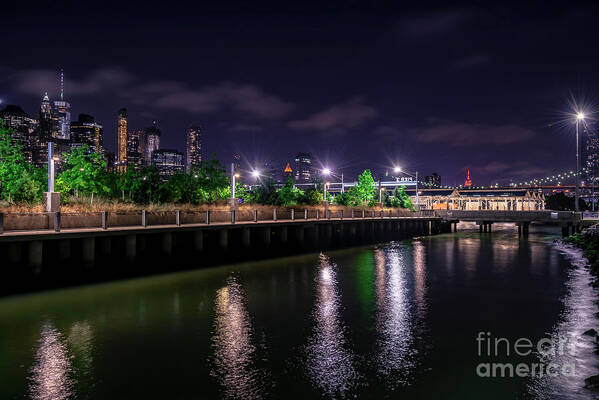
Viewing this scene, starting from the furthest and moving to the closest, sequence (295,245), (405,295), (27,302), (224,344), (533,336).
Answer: (295,245) → (405,295) → (27,302) → (533,336) → (224,344)

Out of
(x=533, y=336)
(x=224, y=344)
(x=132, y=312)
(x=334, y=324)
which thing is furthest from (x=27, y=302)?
(x=533, y=336)

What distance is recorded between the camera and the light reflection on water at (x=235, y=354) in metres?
10.8

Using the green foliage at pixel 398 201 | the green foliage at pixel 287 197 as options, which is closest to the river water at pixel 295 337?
the green foliage at pixel 287 197

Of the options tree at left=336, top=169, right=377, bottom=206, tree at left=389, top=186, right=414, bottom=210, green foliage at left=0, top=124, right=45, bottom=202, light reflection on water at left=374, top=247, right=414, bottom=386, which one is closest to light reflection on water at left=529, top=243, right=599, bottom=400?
light reflection on water at left=374, top=247, right=414, bottom=386

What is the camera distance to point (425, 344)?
14.3m

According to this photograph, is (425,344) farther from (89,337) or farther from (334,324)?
(89,337)

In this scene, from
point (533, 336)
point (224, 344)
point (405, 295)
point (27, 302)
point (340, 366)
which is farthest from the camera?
point (405, 295)

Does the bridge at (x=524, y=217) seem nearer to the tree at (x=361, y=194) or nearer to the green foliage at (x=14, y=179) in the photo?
the tree at (x=361, y=194)

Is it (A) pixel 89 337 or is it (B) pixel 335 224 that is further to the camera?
(B) pixel 335 224

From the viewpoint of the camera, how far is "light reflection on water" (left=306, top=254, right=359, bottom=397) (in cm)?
1111

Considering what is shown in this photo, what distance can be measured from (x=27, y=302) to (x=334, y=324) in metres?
13.8

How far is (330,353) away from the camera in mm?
13328

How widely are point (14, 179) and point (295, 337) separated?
31.0 metres

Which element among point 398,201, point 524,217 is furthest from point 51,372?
point 398,201
